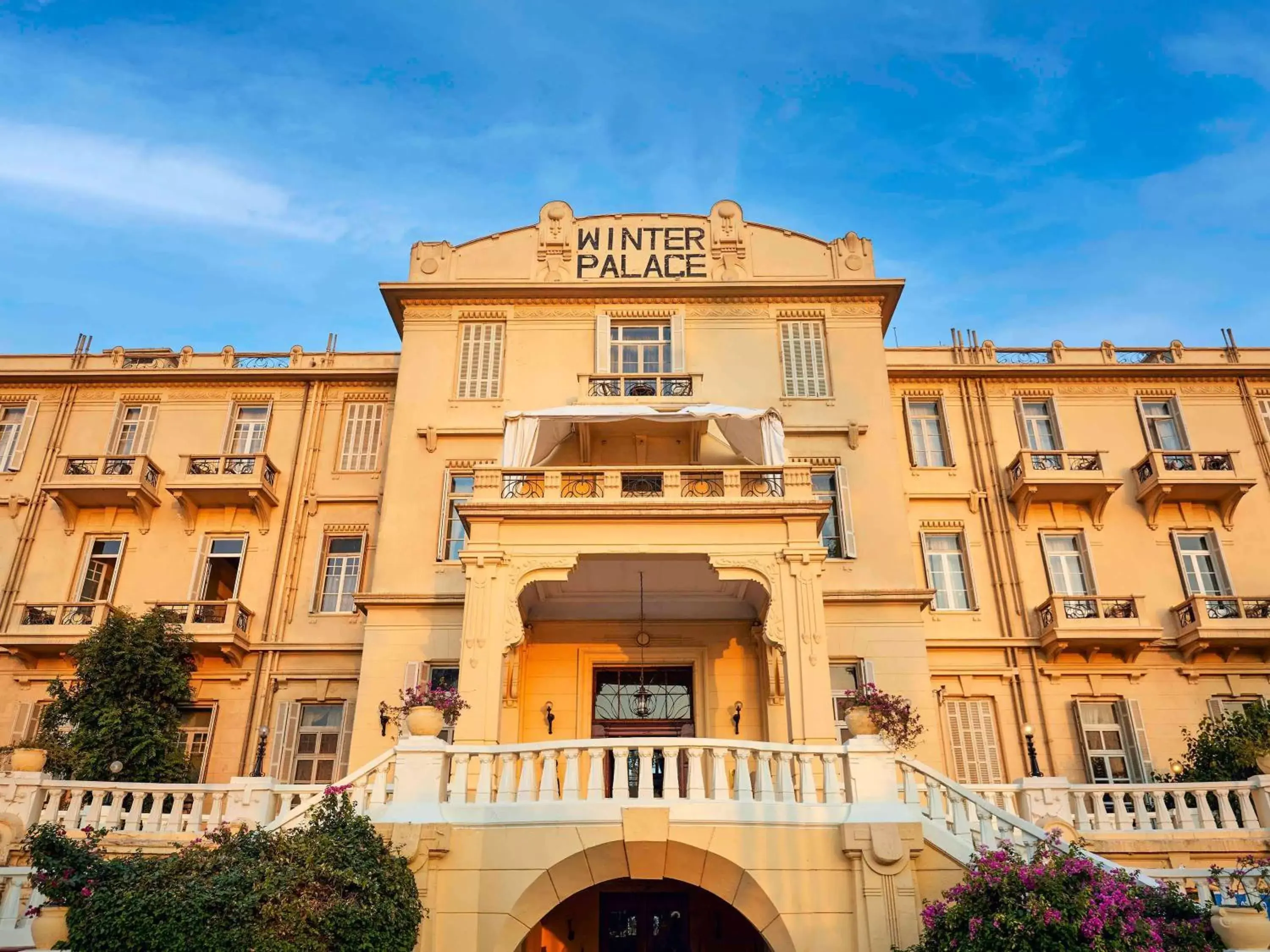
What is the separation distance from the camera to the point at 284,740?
18.8 metres

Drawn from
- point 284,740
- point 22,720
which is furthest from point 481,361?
point 22,720

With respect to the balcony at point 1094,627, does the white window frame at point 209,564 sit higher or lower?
higher

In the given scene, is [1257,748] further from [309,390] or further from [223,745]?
[309,390]

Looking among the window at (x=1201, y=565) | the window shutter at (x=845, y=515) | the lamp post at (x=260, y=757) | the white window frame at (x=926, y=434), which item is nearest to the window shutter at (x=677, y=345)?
the window shutter at (x=845, y=515)

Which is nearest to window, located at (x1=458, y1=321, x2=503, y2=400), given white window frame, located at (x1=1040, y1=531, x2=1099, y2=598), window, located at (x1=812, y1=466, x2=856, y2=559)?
window, located at (x1=812, y1=466, x2=856, y2=559)

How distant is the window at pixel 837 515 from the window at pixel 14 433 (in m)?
18.7

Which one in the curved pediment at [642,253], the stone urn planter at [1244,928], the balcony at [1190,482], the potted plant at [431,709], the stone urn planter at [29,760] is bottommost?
the stone urn planter at [1244,928]

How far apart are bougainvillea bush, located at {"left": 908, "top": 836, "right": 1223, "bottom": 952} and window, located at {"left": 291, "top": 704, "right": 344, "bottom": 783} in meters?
13.4

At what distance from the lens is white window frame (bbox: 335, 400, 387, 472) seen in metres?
21.5

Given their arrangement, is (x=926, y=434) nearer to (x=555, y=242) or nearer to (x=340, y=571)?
(x=555, y=242)

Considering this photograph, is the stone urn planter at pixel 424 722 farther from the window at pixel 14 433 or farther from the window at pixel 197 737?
the window at pixel 14 433

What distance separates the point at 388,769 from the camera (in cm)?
1116

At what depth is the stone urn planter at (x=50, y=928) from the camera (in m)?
8.14

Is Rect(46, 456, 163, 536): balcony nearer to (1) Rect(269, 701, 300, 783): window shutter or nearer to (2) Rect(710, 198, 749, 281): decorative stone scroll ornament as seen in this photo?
(1) Rect(269, 701, 300, 783): window shutter
